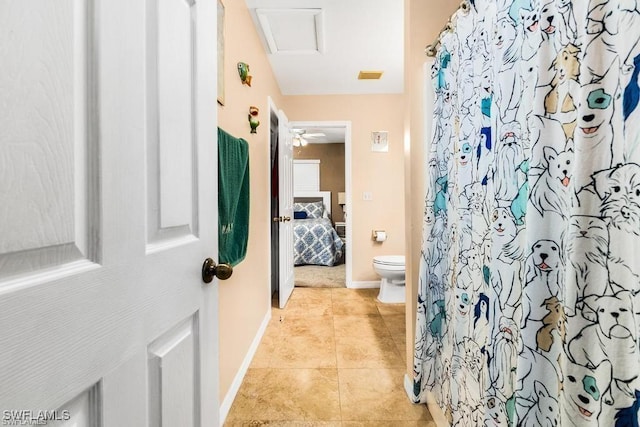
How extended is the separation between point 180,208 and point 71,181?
0.27 metres

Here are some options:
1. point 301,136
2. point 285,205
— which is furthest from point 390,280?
point 301,136

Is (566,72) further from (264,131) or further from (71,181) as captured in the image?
(264,131)

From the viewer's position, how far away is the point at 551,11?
74cm

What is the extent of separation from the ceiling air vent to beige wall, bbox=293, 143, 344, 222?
11.4ft

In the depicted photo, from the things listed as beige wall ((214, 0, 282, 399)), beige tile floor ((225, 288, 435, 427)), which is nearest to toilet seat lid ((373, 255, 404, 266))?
beige tile floor ((225, 288, 435, 427))

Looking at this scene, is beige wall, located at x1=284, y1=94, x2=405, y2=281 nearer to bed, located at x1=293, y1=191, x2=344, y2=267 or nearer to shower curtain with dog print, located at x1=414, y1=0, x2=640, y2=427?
bed, located at x1=293, y1=191, x2=344, y2=267

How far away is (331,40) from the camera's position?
96.4 inches

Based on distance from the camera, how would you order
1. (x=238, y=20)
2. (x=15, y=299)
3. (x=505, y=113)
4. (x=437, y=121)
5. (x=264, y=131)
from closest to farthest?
(x=15, y=299), (x=505, y=113), (x=437, y=121), (x=238, y=20), (x=264, y=131)

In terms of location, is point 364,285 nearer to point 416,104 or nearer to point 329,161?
point 416,104

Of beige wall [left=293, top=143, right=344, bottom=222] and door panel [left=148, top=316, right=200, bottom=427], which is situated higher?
beige wall [left=293, top=143, right=344, bottom=222]

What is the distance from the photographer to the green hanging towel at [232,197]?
4.42ft

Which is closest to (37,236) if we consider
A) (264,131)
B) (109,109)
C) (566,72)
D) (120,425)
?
(109,109)

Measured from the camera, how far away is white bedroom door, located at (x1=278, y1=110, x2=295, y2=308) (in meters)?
2.95

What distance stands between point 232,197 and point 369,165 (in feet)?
8.41
